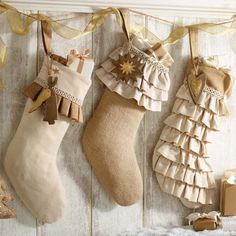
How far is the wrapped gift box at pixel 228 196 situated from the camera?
65.0 inches

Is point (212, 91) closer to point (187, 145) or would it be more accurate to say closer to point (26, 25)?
point (187, 145)

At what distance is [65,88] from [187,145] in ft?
1.40

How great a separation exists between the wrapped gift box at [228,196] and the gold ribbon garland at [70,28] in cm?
47

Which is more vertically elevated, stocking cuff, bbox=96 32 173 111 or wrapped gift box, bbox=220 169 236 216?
stocking cuff, bbox=96 32 173 111

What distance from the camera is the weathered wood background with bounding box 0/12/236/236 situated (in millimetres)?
1596

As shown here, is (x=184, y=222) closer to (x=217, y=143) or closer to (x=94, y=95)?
(x=217, y=143)

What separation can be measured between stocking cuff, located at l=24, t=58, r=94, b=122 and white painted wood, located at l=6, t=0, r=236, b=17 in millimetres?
183

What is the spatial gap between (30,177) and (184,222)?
21.2 inches

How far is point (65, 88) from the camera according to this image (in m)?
1.53

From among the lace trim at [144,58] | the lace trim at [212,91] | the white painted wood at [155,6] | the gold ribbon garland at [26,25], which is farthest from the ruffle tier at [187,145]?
the gold ribbon garland at [26,25]

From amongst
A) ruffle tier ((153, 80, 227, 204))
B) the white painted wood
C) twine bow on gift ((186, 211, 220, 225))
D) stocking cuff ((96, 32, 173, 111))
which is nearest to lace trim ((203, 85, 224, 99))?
ruffle tier ((153, 80, 227, 204))

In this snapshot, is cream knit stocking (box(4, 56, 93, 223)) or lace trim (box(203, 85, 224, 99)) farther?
lace trim (box(203, 85, 224, 99))

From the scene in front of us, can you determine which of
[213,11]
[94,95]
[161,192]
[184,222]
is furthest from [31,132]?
[213,11]

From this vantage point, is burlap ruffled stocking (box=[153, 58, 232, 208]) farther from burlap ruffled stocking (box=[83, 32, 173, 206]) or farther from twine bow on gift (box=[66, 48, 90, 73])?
twine bow on gift (box=[66, 48, 90, 73])
